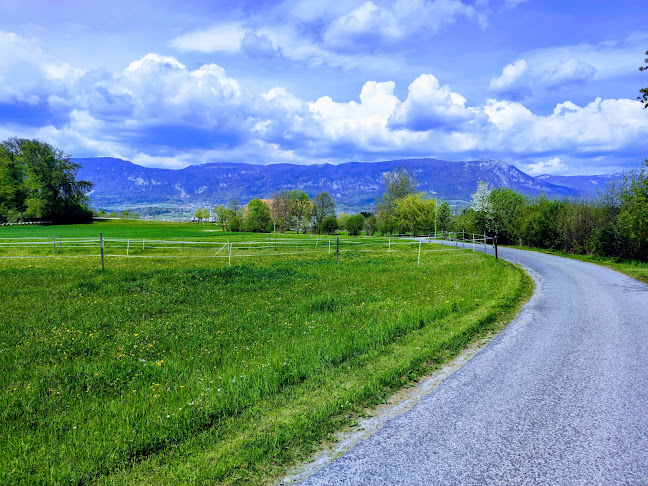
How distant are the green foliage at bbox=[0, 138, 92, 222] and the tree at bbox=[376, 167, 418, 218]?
7420 centimetres

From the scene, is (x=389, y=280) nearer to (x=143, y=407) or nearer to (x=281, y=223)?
(x=143, y=407)

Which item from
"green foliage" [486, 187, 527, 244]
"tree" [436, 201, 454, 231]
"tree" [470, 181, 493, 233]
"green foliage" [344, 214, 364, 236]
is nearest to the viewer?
"green foliage" [486, 187, 527, 244]

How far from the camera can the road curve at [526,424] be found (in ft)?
12.1

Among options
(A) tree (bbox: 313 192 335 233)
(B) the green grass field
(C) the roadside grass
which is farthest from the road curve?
(A) tree (bbox: 313 192 335 233)

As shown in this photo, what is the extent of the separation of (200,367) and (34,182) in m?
97.9

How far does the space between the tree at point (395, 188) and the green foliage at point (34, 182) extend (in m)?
74.2

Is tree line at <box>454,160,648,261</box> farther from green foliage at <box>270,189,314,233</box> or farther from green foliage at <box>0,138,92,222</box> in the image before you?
green foliage at <box>0,138,92,222</box>

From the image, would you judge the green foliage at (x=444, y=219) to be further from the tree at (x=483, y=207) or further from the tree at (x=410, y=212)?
the tree at (x=483, y=207)

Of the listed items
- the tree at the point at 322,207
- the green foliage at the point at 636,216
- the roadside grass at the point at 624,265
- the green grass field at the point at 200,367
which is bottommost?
the green grass field at the point at 200,367

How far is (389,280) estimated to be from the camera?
16031mm

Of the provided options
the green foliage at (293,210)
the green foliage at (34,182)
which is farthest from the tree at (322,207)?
the green foliage at (34,182)

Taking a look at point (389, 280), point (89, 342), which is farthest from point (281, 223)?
point (89, 342)

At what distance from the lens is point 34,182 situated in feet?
268

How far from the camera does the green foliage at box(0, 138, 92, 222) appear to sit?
8119cm
